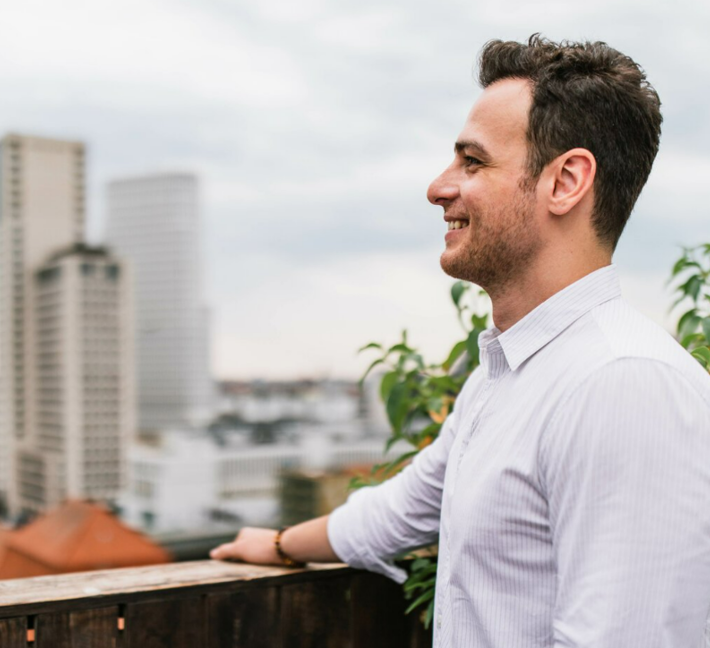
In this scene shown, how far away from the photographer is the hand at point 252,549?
46.6 inches

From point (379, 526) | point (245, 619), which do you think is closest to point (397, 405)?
point (379, 526)

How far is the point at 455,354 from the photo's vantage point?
1296 mm

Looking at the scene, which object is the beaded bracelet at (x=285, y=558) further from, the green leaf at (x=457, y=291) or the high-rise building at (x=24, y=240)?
the high-rise building at (x=24, y=240)

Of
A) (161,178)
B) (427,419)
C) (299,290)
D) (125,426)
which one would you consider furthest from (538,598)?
(161,178)

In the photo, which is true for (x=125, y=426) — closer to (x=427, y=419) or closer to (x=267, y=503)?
(x=267, y=503)

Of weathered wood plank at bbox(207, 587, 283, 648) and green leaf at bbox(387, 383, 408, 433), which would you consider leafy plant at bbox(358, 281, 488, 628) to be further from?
weathered wood plank at bbox(207, 587, 283, 648)

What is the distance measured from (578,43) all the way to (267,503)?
57.4 metres

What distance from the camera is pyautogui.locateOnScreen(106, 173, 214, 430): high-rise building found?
82312 mm

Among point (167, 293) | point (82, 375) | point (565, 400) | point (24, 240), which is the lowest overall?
point (565, 400)

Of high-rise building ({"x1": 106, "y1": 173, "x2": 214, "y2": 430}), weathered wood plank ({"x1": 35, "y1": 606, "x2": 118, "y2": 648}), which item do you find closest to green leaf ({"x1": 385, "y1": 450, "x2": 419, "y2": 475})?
weathered wood plank ({"x1": 35, "y1": 606, "x2": 118, "y2": 648})

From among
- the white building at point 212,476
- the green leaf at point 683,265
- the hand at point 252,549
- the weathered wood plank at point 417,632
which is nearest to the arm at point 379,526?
the hand at point 252,549

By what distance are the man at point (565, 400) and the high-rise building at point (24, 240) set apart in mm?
68757

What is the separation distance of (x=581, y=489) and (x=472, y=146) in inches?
13.9

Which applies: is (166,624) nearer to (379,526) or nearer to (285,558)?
(285,558)
